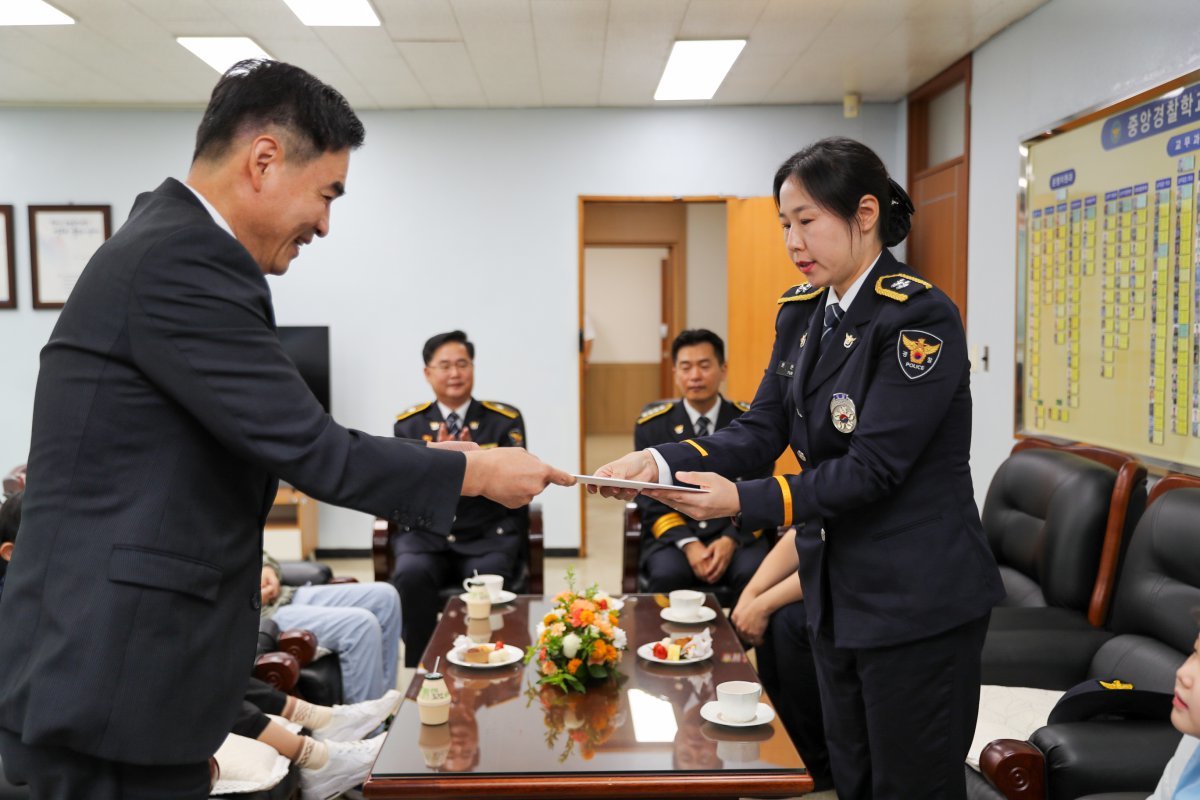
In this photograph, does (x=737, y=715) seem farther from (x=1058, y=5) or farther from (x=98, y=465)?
(x=1058, y=5)

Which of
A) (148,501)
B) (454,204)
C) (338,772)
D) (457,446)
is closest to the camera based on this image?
(148,501)

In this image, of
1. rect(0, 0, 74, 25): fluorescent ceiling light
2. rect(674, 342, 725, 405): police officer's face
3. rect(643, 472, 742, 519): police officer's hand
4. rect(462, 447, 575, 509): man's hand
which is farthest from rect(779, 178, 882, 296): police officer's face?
rect(0, 0, 74, 25): fluorescent ceiling light

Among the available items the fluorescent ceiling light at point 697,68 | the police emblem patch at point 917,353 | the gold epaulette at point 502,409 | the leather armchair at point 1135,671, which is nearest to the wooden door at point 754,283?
the fluorescent ceiling light at point 697,68

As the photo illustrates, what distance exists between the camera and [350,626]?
3.28 meters

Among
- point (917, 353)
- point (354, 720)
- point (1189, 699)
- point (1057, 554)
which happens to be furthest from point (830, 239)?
point (354, 720)

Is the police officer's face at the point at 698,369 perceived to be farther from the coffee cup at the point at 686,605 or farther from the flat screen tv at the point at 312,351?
the flat screen tv at the point at 312,351

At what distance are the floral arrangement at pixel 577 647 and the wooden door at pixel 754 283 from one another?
142 inches

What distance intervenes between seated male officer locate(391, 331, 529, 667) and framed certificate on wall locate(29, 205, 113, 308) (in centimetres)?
296

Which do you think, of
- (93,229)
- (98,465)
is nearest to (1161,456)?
(98,465)

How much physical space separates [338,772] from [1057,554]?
2111 mm

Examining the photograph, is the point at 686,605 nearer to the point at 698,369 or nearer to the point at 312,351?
the point at 698,369

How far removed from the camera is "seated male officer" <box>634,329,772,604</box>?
12.2 feet

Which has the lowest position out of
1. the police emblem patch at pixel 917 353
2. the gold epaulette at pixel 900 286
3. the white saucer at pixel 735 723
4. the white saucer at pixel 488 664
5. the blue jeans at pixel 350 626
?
the blue jeans at pixel 350 626

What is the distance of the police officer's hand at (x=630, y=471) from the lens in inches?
80.2
